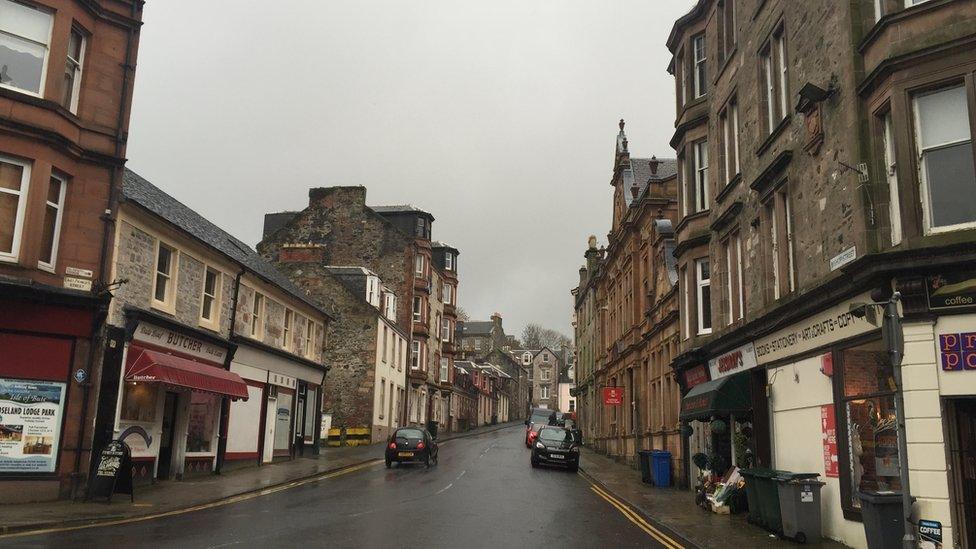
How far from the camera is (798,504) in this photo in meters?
12.3

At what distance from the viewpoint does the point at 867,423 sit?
11773 mm

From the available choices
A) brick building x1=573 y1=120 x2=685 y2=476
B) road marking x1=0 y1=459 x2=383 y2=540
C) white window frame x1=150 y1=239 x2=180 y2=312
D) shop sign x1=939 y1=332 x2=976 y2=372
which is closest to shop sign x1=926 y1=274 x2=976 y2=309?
shop sign x1=939 y1=332 x2=976 y2=372

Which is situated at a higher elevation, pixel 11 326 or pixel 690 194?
pixel 690 194

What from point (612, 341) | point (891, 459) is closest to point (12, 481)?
point (891, 459)

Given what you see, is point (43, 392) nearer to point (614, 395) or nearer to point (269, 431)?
point (269, 431)

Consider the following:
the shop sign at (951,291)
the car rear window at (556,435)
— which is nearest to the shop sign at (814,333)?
the shop sign at (951,291)

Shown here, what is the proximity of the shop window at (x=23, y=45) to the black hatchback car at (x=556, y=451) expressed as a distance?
20.5m

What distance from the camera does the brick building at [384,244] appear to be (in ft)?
165

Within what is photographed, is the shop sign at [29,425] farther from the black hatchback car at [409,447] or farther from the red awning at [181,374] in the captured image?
the black hatchback car at [409,447]

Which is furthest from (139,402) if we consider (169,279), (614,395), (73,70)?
→ (614,395)

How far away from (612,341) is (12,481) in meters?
32.1

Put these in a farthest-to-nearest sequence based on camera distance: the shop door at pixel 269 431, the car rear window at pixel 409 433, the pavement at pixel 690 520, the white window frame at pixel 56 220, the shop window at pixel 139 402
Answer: the car rear window at pixel 409 433 → the shop door at pixel 269 431 → the shop window at pixel 139 402 → the white window frame at pixel 56 220 → the pavement at pixel 690 520

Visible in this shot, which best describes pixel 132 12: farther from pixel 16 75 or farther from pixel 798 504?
pixel 798 504

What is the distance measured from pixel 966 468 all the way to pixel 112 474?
1542 centimetres
